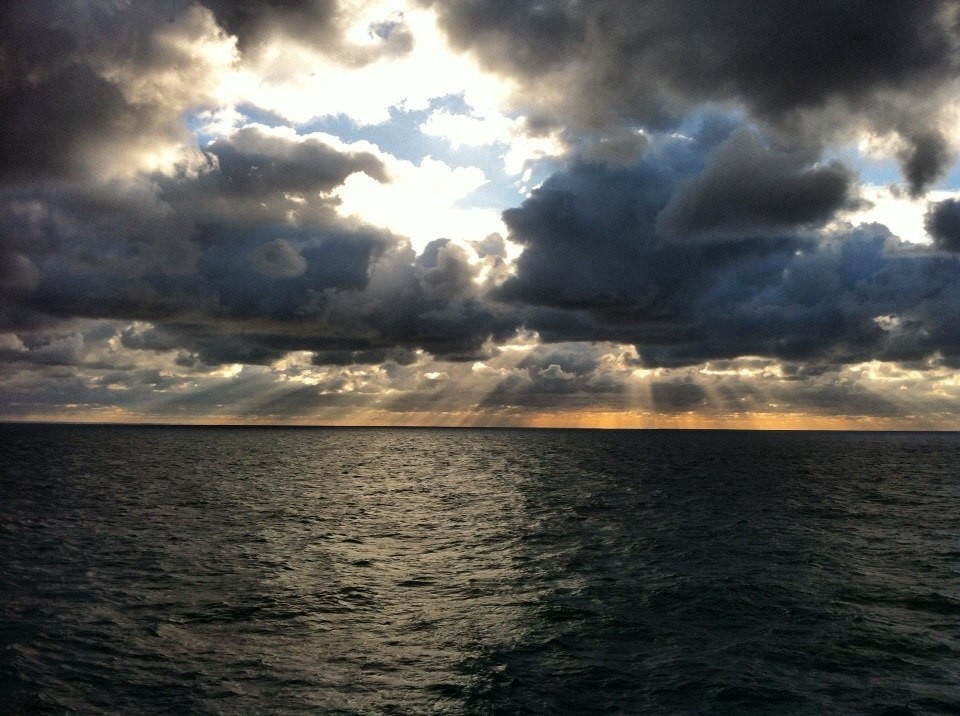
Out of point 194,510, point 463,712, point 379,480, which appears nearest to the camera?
point 463,712

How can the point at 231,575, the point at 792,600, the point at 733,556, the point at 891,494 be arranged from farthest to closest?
→ 1. the point at 891,494
2. the point at 733,556
3. the point at 231,575
4. the point at 792,600

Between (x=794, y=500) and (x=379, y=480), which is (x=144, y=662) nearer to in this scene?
(x=794, y=500)

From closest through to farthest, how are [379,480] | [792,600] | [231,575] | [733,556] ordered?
1. [792,600]
2. [231,575]
3. [733,556]
4. [379,480]

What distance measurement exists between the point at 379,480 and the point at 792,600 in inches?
2621

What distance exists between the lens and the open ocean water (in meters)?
17.6

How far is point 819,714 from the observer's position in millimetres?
16594

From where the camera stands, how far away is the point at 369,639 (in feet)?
71.4

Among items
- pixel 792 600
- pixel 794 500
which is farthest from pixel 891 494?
pixel 792 600

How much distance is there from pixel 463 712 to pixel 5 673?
43.7 ft

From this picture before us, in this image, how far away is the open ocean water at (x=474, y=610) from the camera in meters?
17.6

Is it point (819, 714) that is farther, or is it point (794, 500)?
point (794, 500)

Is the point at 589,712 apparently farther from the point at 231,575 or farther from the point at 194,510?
the point at 194,510

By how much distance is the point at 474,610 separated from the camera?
25.3 m

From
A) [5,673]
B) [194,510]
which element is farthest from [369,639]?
[194,510]
